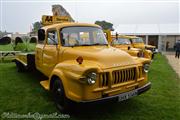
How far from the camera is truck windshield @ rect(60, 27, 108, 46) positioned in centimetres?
553

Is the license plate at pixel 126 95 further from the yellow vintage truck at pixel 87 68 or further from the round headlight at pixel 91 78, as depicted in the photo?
the round headlight at pixel 91 78

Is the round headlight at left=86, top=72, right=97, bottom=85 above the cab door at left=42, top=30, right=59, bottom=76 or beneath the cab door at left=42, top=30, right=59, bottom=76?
beneath

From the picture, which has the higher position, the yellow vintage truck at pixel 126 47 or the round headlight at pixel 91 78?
the yellow vintage truck at pixel 126 47

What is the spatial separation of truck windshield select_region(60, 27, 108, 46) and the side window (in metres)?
0.25

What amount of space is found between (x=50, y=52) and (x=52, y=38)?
383 mm

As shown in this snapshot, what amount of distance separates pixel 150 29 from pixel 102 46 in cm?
2712

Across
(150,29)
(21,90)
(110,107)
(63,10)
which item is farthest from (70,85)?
(150,29)

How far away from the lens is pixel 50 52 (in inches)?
236

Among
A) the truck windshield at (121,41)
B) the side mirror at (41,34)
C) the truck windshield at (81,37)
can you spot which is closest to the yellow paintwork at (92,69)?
the truck windshield at (81,37)

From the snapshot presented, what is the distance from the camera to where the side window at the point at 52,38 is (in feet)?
18.9

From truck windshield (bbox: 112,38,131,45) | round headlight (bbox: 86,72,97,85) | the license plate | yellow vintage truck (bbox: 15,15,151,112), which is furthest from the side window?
truck windshield (bbox: 112,38,131,45)

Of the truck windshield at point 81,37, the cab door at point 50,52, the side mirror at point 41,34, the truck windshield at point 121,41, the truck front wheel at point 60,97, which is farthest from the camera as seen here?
the truck windshield at point 121,41

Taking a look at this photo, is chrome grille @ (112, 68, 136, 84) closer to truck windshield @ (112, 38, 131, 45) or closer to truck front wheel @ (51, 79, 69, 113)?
truck front wheel @ (51, 79, 69, 113)

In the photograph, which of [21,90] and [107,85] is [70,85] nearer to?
[107,85]
